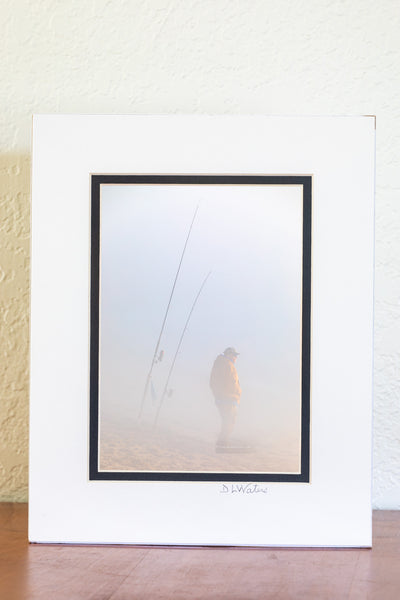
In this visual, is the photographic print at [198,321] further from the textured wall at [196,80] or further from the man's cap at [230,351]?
the textured wall at [196,80]

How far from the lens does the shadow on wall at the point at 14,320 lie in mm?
681

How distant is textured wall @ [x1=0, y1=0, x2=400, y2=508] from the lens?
66 cm

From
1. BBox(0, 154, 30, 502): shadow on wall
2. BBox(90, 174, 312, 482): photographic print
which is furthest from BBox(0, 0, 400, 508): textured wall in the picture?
BBox(90, 174, 312, 482): photographic print

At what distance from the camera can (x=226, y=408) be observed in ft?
1.82

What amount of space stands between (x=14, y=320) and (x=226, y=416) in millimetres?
274

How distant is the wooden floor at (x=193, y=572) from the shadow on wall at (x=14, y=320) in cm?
13

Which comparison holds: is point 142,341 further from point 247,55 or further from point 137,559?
point 247,55

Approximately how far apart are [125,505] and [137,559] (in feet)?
0.16

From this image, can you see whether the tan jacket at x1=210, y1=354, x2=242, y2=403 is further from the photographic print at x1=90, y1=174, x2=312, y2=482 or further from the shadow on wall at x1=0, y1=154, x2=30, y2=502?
the shadow on wall at x1=0, y1=154, x2=30, y2=502

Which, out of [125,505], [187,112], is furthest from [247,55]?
[125,505]

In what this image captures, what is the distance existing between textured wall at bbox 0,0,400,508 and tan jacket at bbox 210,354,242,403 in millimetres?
194
